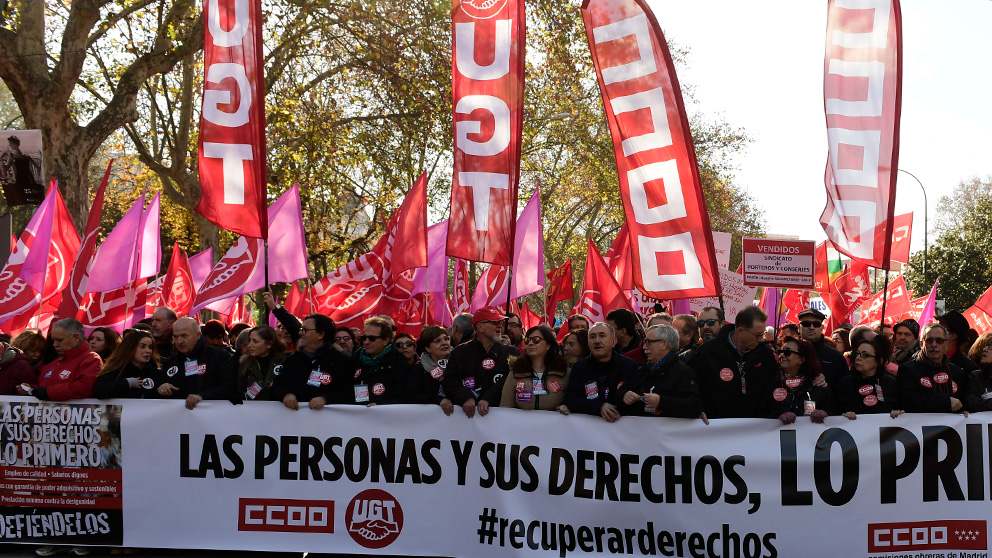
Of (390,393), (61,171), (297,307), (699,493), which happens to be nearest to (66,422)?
(390,393)

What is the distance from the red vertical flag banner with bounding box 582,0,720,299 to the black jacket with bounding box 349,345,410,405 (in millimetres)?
1959

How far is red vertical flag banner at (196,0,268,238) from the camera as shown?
329 inches

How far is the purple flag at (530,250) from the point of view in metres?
13.5

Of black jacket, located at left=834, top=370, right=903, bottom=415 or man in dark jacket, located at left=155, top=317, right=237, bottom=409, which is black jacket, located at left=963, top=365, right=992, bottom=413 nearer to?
black jacket, located at left=834, top=370, right=903, bottom=415

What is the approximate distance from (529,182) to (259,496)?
1369 inches

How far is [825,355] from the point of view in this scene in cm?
738

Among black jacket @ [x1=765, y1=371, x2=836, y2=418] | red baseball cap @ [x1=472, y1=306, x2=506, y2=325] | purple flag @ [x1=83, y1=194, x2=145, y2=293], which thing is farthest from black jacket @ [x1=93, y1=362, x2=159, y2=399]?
black jacket @ [x1=765, y1=371, x2=836, y2=418]

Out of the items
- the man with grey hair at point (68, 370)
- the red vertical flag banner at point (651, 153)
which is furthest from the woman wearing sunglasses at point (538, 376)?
the man with grey hair at point (68, 370)

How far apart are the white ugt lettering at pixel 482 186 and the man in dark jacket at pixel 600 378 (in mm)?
1992

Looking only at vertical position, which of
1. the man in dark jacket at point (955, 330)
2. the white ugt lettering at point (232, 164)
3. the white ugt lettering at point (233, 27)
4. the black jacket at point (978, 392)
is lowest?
the black jacket at point (978, 392)

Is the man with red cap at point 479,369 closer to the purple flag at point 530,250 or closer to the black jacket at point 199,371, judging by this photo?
the black jacket at point 199,371

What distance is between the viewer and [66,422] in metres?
7.14

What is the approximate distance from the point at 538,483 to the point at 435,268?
7345 mm

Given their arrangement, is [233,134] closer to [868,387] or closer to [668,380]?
[668,380]
